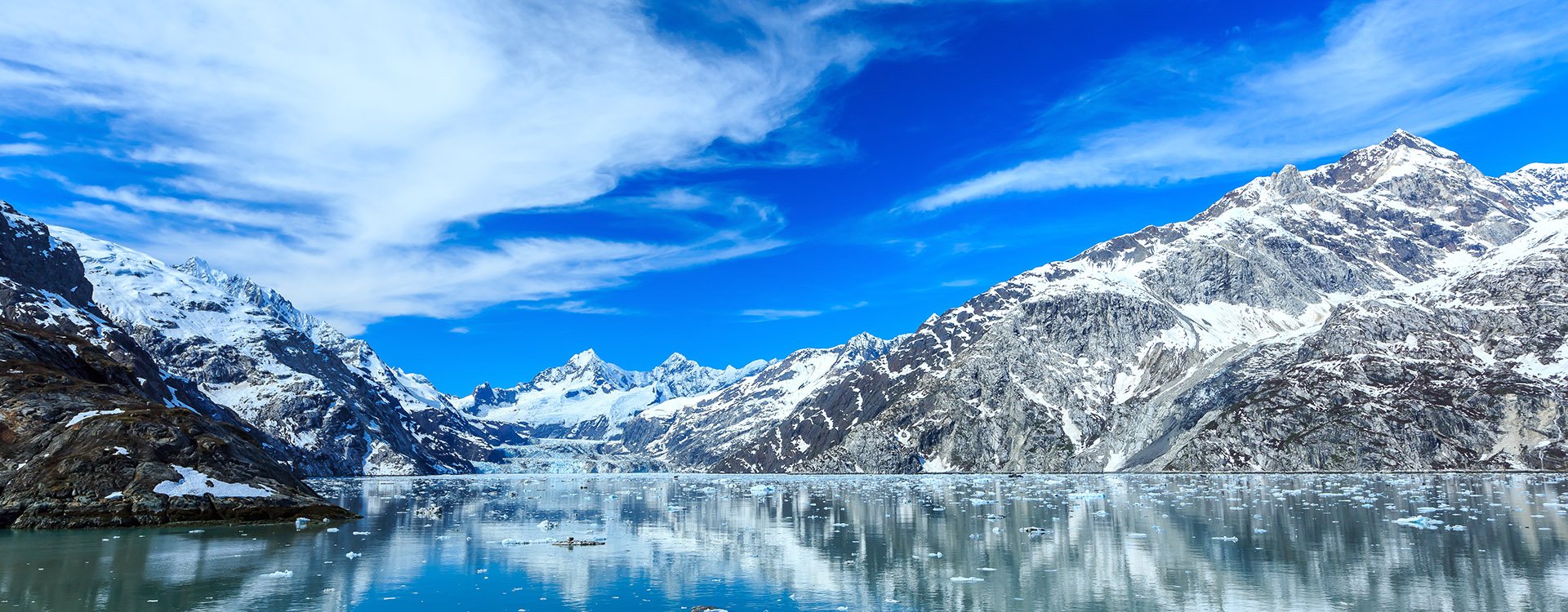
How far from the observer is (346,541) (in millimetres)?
73750

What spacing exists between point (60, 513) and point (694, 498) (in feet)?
301

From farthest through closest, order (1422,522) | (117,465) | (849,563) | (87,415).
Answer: (87,415) → (117,465) → (1422,522) → (849,563)

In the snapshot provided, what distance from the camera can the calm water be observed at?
44.1 m

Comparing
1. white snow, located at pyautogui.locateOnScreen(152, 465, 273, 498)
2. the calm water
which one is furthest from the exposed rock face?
the calm water

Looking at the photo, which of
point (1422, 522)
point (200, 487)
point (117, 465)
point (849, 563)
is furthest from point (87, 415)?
point (1422, 522)

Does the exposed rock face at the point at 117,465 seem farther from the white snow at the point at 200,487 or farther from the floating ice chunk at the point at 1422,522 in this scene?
the floating ice chunk at the point at 1422,522

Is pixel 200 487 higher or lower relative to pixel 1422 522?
higher

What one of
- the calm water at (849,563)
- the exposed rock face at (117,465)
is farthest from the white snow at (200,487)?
the calm water at (849,563)

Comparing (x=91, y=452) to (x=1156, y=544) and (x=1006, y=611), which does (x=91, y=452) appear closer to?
(x=1006, y=611)

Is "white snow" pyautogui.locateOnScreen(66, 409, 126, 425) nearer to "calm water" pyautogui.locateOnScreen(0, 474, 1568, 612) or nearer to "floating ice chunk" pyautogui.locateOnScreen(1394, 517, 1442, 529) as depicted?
"calm water" pyautogui.locateOnScreen(0, 474, 1568, 612)

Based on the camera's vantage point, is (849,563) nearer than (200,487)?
Yes

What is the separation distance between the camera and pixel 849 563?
59.4m

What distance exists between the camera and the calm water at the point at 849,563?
44125mm

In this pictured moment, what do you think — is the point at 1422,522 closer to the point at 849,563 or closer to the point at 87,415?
the point at 849,563
